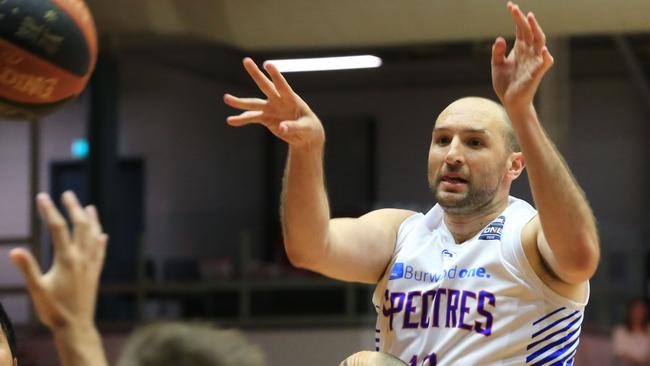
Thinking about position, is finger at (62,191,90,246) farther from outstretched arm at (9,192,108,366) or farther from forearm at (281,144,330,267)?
forearm at (281,144,330,267)

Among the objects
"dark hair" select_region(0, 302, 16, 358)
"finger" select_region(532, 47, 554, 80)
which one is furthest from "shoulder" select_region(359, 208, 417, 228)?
"dark hair" select_region(0, 302, 16, 358)

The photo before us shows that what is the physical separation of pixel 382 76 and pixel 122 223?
15.7ft

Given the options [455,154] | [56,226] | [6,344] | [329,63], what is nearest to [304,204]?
[455,154]

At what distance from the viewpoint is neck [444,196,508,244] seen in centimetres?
382

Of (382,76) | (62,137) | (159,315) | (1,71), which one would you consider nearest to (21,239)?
(159,315)

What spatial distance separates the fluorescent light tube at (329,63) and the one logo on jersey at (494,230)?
11335mm

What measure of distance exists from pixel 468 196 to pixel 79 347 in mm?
1915

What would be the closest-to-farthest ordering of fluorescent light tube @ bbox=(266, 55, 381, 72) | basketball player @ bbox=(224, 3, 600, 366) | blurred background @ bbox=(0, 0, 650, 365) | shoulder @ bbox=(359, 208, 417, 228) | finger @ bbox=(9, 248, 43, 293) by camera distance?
finger @ bbox=(9, 248, 43, 293) < basketball player @ bbox=(224, 3, 600, 366) < shoulder @ bbox=(359, 208, 417, 228) < blurred background @ bbox=(0, 0, 650, 365) < fluorescent light tube @ bbox=(266, 55, 381, 72)

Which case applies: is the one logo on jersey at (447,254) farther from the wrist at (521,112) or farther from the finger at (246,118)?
the finger at (246,118)

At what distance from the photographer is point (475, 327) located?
11.9ft

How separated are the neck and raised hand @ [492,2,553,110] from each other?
584 millimetres

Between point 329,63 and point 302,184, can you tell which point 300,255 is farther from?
point 329,63

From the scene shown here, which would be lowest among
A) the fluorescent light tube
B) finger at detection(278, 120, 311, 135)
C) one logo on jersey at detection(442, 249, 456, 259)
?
one logo on jersey at detection(442, 249, 456, 259)

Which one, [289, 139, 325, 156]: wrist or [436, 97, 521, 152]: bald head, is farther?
[436, 97, 521, 152]: bald head
